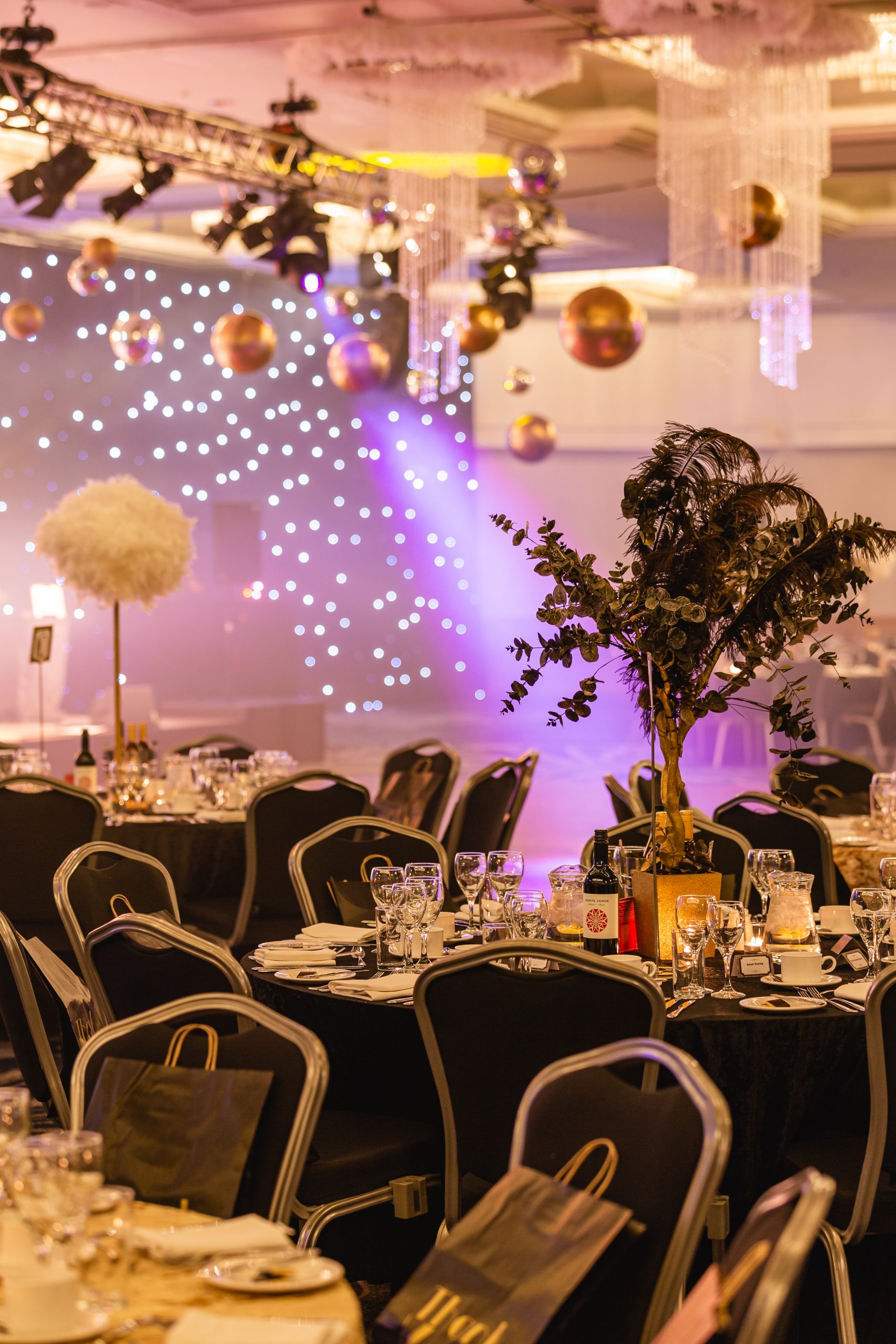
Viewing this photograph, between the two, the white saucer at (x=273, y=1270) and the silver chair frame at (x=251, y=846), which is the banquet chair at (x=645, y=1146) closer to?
the white saucer at (x=273, y=1270)

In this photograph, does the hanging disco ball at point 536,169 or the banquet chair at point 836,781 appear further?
the hanging disco ball at point 536,169

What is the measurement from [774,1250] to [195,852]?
16.0 ft

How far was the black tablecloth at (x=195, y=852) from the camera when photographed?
6.32 meters

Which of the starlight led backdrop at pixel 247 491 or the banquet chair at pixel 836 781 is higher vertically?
the starlight led backdrop at pixel 247 491

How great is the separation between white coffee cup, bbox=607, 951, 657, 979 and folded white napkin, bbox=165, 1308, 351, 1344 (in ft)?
6.03

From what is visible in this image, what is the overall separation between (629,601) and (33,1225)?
7.03ft

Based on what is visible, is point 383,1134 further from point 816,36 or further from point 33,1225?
point 816,36

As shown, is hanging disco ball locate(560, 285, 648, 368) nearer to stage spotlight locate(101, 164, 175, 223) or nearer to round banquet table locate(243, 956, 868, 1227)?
stage spotlight locate(101, 164, 175, 223)

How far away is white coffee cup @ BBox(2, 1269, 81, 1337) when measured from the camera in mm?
1756

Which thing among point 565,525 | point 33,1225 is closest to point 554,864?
point 565,525

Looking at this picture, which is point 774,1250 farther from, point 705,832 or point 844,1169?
point 705,832

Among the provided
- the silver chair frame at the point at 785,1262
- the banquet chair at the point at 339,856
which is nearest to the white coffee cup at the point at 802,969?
the banquet chair at the point at 339,856

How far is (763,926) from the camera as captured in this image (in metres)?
3.85

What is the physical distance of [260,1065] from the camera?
248cm
